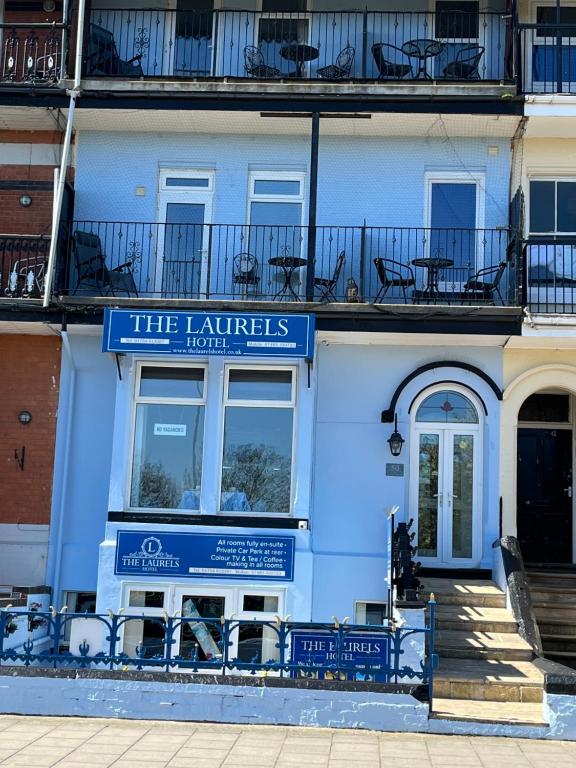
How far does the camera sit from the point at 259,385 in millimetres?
13000

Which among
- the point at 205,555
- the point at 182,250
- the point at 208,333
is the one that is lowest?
the point at 205,555

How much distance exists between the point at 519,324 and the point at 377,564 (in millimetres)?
3756

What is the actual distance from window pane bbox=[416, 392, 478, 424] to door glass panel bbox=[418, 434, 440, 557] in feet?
0.90

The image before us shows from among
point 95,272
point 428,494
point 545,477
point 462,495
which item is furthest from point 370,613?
point 95,272

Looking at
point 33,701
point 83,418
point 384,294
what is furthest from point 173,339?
point 33,701

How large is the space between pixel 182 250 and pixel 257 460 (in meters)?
3.44

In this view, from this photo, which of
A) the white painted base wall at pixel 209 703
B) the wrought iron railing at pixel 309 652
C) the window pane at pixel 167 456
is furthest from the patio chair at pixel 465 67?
the white painted base wall at pixel 209 703

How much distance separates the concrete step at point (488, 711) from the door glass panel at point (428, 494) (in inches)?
138

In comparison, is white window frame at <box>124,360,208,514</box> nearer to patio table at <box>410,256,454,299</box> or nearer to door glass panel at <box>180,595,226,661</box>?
door glass panel at <box>180,595,226,661</box>

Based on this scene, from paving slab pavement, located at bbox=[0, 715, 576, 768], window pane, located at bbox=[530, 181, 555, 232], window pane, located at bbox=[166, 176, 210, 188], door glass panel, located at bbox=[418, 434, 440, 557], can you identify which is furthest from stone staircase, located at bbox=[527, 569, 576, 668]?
window pane, located at bbox=[166, 176, 210, 188]

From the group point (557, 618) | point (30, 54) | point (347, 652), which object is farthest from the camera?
point (30, 54)

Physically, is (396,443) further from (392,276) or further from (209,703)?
(209,703)

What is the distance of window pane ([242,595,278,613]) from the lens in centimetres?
1235

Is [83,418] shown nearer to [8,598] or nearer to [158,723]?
[8,598]
